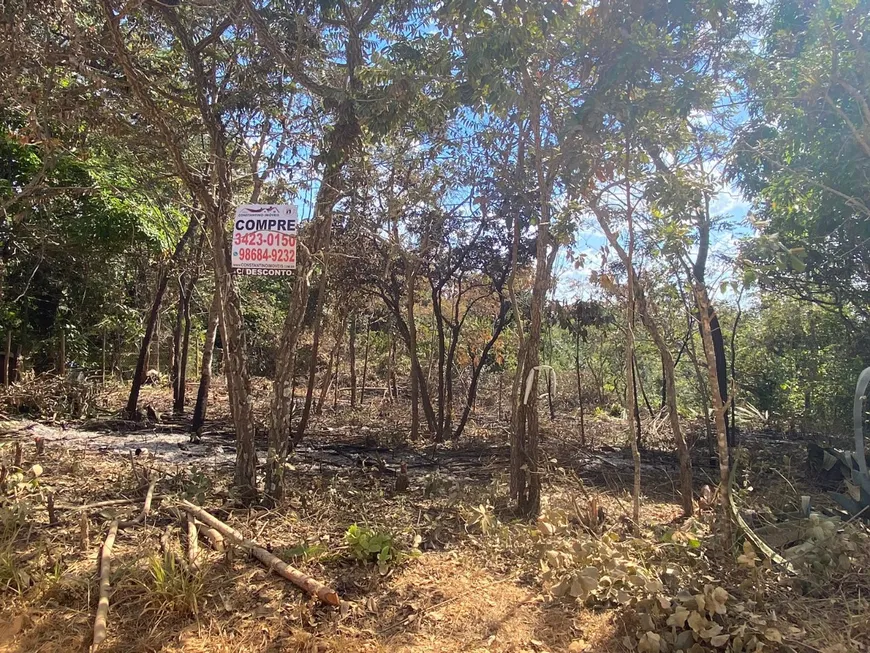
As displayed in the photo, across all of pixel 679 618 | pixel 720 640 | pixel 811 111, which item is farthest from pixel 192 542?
pixel 811 111

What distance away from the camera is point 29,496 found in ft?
13.8


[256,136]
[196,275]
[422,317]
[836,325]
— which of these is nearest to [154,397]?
[196,275]

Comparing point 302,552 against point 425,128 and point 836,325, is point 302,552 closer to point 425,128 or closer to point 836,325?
point 425,128

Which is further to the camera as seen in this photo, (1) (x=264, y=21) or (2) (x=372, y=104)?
(1) (x=264, y=21)

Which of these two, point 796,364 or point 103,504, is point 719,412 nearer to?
point 103,504

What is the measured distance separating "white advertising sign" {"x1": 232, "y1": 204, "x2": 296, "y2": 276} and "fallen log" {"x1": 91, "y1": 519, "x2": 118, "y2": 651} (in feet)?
6.66

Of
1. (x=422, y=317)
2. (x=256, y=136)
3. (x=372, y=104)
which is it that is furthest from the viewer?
(x=422, y=317)

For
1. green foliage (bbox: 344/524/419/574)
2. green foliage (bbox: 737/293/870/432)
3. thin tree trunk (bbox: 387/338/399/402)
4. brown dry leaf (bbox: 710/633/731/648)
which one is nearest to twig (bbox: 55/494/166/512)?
green foliage (bbox: 344/524/419/574)

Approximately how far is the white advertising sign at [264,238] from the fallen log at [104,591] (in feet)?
6.66

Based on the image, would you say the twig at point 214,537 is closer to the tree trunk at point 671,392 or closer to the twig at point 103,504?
the twig at point 103,504

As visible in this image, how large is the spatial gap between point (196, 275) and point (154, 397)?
5.22 m

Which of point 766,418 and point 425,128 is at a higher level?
point 425,128

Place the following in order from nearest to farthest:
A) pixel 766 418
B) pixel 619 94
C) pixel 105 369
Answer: pixel 619 94, pixel 766 418, pixel 105 369

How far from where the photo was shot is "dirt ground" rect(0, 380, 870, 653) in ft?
9.10
